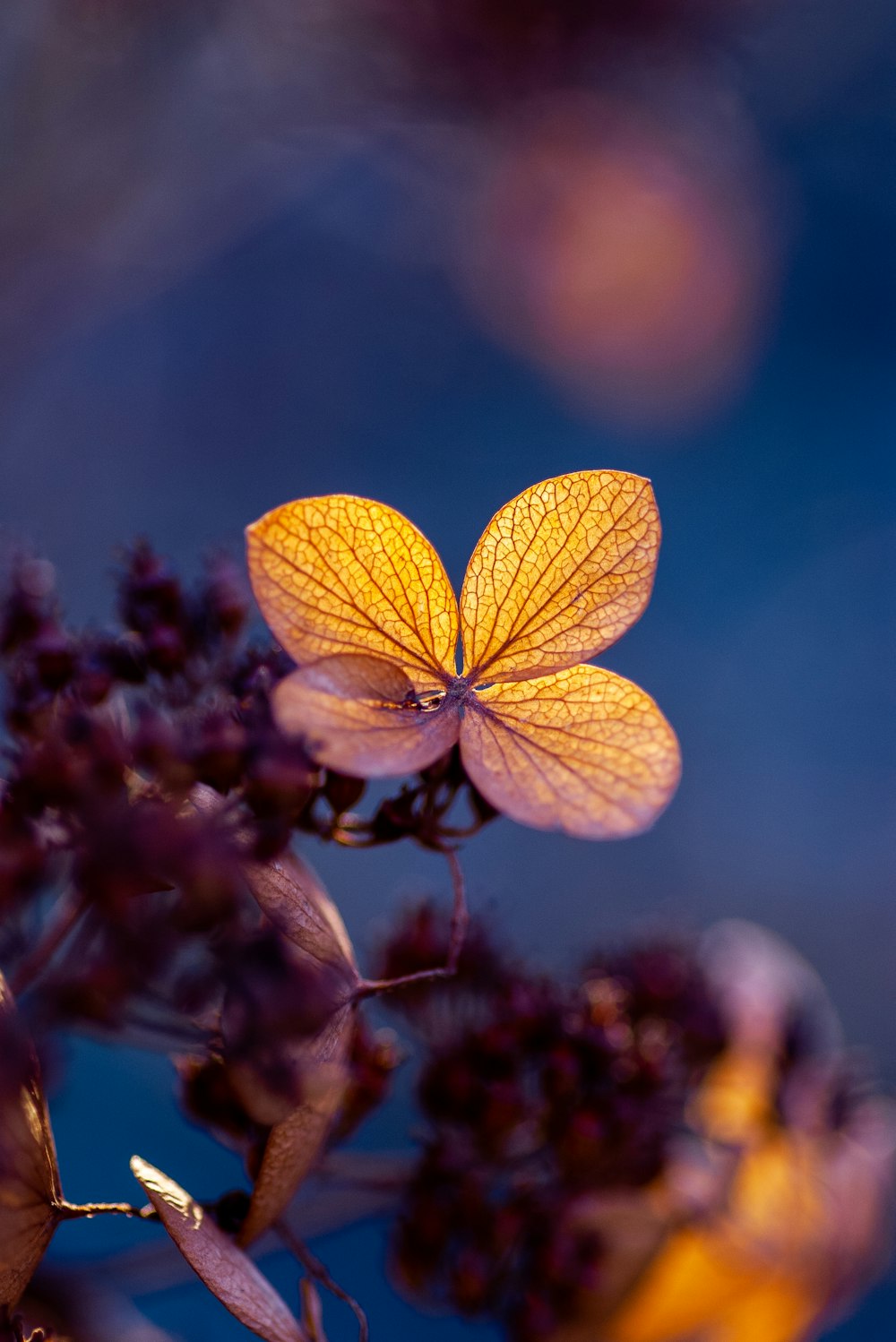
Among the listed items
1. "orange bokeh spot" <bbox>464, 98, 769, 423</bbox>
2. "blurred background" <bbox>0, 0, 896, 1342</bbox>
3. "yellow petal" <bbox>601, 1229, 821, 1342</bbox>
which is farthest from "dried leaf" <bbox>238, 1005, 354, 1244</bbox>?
"orange bokeh spot" <bbox>464, 98, 769, 423</bbox>

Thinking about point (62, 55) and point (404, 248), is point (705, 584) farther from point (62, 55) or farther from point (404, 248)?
point (62, 55)

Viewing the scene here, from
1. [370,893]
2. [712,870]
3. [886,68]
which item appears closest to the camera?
[370,893]

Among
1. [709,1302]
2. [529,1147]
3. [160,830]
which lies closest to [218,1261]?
[160,830]

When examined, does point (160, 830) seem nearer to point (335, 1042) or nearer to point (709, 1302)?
point (335, 1042)

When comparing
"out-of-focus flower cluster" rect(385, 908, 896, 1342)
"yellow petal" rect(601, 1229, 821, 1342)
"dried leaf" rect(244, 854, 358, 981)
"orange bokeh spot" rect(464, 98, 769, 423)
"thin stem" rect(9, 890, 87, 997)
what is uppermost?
"orange bokeh spot" rect(464, 98, 769, 423)

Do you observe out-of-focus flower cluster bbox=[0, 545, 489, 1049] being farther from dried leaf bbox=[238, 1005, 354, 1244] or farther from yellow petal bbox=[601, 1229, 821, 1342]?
yellow petal bbox=[601, 1229, 821, 1342]

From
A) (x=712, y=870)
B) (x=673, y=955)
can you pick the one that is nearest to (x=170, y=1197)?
(x=673, y=955)

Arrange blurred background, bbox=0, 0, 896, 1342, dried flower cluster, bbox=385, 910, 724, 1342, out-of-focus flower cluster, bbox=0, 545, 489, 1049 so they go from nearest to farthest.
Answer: out-of-focus flower cluster, bbox=0, 545, 489, 1049 < dried flower cluster, bbox=385, 910, 724, 1342 < blurred background, bbox=0, 0, 896, 1342
